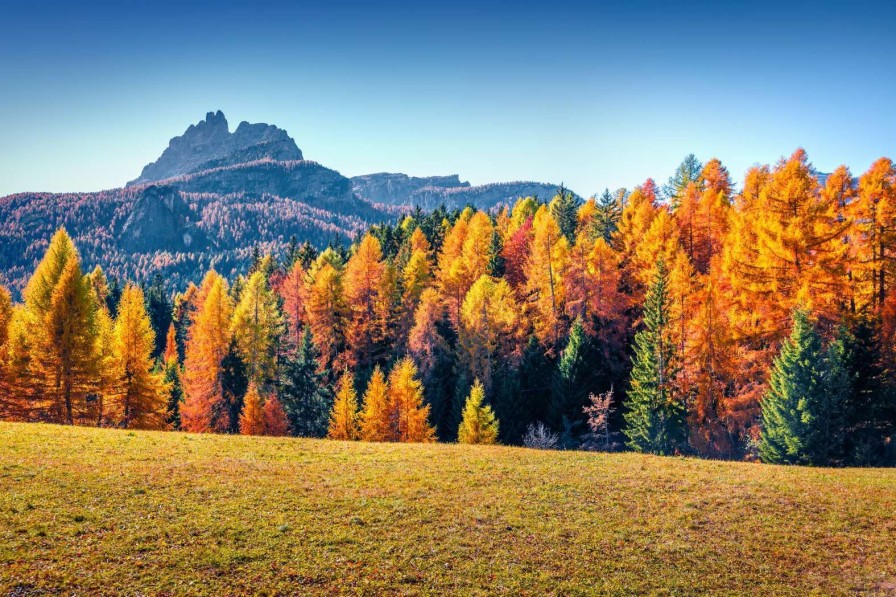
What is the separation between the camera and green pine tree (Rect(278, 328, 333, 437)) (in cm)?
5169

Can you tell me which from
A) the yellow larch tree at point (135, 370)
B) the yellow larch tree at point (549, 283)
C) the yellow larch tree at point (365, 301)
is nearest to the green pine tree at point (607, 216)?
the yellow larch tree at point (549, 283)

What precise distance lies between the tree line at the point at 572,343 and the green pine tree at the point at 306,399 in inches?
8.2

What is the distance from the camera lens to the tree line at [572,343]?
3400 cm

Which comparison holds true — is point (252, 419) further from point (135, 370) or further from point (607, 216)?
point (607, 216)

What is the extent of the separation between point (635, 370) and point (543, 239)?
18.1 metres

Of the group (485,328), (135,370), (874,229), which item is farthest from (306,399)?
(874,229)

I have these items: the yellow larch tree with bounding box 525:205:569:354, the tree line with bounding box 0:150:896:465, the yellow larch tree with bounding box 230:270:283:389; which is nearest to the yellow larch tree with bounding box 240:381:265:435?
the tree line with bounding box 0:150:896:465

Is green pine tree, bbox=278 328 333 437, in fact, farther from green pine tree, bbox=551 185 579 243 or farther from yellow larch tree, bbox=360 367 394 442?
green pine tree, bbox=551 185 579 243

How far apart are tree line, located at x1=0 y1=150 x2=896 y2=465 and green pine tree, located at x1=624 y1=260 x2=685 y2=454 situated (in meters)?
0.19

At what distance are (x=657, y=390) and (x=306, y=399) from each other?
112 ft

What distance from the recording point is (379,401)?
1679 inches

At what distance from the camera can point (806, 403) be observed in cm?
2944

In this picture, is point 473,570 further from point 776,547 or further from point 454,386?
point 454,386

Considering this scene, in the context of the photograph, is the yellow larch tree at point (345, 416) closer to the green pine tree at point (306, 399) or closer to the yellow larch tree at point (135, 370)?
the green pine tree at point (306, 399)
